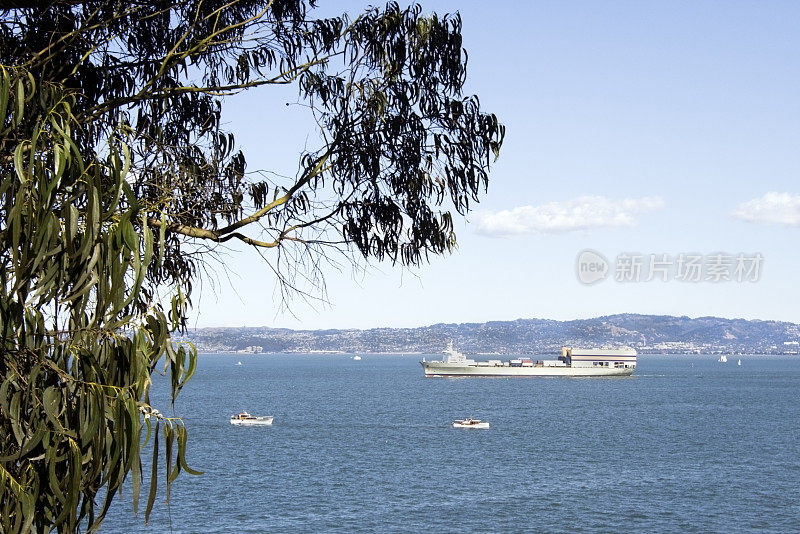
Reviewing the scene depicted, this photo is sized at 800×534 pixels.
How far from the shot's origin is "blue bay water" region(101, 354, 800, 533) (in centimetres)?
3422

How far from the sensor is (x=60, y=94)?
530 cm

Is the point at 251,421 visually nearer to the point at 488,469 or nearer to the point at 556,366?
the point at 488,469

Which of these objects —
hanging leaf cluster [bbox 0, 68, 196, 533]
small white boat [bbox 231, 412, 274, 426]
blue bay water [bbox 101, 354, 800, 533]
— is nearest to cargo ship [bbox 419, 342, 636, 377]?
blue bay water [bbox 101, 354, 800, 533]

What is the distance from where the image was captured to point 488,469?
46031 mm

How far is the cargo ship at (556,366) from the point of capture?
12962cm

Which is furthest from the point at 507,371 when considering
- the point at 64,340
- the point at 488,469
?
the point at 64,340

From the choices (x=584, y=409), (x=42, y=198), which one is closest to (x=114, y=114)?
(x=42, y=198)

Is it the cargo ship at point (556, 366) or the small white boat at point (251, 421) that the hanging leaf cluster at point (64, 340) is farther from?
the cargo ship at point (556, 366)

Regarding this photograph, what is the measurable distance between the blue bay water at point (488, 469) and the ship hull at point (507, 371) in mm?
39777

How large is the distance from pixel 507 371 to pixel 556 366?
7276 mm

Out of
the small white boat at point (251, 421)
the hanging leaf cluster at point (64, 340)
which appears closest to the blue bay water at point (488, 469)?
the small white boat at point (251, 421)

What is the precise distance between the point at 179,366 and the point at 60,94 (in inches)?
64.5

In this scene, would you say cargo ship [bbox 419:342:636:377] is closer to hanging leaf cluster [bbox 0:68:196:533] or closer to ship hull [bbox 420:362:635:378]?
ship hull [bbox 420:362:635:378]

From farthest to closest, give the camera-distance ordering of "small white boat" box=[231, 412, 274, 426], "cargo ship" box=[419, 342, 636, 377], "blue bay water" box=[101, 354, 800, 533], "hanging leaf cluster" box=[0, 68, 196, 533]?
"cargo ship" box=[419, 342, 636, 377], "small white boat" box=[231, 412, 274, 426], "blue bay water" box=[101, 354, 800, 533], "hanging leaf cluster" box=[0, 68, 196, 533]
